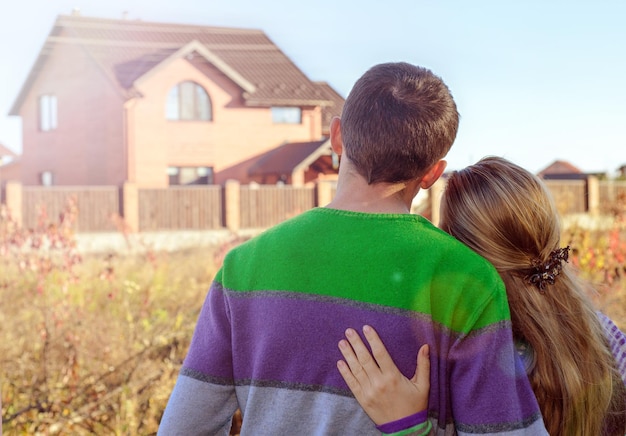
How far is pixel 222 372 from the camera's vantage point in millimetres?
1737

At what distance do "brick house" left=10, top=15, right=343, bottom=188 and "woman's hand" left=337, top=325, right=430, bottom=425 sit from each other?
2076cm

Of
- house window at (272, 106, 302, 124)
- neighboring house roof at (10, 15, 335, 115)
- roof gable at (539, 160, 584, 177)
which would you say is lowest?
roof gable at (539, 160, 584, 177)

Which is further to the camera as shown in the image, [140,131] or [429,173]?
[140,131]

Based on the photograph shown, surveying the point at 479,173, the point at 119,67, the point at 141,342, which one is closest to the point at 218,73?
the point at 119,67

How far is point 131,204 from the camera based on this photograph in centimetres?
1972

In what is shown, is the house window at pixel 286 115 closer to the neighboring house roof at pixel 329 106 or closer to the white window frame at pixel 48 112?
the neighboring house roof at pixel 329 106

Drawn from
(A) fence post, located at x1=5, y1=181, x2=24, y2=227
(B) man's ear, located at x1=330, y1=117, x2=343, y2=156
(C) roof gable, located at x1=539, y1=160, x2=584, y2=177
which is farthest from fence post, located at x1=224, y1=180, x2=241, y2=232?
(C) roof gable, located at x1=539, y1=160, x2=584, y2=177

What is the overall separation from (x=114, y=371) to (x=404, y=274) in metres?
3.83

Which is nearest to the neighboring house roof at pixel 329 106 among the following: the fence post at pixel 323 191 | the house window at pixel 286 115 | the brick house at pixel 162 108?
the brick house at pixel 162 108

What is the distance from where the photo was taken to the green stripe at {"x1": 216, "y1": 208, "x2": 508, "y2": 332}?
157 cm

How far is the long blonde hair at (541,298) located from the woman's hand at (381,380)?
0.49 m

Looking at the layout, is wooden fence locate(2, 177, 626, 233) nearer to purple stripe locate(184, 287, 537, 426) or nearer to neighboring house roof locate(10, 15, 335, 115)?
neighboring house roof locate(10, 15, 335, 115)

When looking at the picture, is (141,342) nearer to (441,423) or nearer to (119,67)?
(441,423)

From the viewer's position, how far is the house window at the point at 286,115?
2459 cm
